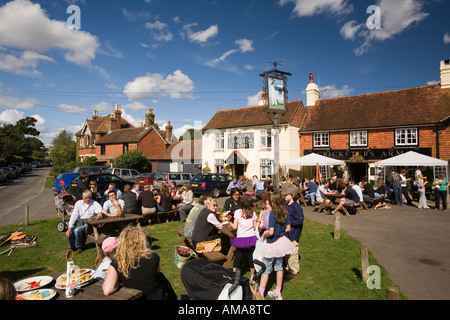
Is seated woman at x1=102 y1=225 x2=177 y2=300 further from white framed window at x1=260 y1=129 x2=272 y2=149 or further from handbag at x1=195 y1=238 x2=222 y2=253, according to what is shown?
white framed window at x1=260 y1=129 x2=272 y2=149

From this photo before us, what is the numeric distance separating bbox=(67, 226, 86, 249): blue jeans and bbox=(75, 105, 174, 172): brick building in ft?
99.6

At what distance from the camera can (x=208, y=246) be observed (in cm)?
568

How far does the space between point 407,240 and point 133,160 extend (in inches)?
1201

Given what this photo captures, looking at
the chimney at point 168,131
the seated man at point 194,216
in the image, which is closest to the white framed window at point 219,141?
the chimney at point 168,131

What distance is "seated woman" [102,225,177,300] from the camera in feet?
10.7

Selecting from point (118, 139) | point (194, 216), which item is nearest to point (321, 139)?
point (194, 216)

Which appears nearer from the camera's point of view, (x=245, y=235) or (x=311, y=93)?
(x=245, y=235)

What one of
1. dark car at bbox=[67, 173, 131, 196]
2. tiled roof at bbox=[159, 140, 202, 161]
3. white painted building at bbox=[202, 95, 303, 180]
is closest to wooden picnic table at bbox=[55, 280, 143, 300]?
dark car at bbox=[67, 173, 131, 196]

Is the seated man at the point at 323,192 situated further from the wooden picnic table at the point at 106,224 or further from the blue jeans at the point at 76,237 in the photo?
the blue jeans at the point at 76,237

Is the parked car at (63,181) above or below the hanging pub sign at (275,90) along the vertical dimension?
below

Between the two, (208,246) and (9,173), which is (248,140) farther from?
(9,173)

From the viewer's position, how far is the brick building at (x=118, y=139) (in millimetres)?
37938

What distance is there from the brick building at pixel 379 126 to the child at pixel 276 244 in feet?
63.1
